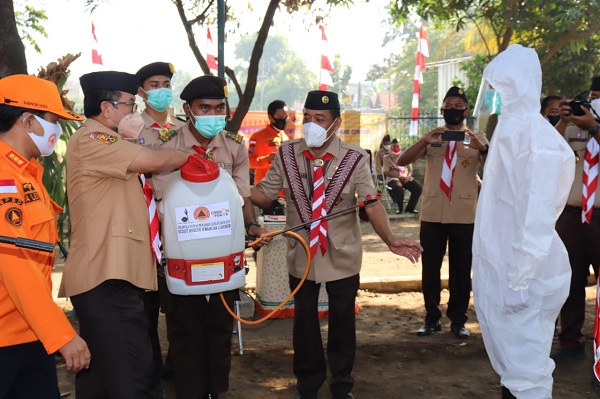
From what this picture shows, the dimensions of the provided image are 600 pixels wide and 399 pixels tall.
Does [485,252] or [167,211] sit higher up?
[167,211]

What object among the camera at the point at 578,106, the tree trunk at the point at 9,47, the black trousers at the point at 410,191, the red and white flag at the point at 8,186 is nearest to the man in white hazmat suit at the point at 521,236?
the camera at the point at 578,106

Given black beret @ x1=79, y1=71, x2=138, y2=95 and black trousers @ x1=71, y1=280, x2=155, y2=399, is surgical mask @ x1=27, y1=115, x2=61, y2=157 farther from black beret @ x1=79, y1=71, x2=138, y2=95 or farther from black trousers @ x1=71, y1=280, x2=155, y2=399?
black trousers @ x1=71, y1=280, x2=155, y2=399

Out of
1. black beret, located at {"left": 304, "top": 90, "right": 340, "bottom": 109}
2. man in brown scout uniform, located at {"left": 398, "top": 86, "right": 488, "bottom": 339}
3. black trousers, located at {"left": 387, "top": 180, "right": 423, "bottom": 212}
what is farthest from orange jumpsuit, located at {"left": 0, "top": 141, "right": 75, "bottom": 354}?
black trousers, located at {"left": 387, "top": 180, "right": 423, "bottom": 212}

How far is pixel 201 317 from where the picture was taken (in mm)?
4430

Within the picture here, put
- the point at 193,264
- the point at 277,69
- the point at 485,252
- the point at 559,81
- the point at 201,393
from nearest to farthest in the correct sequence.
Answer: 1. the point at 193,264
2. the point at 485,252
3. the point at 201,393
4. the point at 559,81
5. the point at 277,69

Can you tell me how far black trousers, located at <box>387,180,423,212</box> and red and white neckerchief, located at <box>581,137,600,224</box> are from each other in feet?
31.1

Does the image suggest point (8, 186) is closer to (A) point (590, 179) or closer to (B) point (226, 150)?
(B) point (226, 150)

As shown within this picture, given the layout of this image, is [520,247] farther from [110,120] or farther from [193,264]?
[110,120]

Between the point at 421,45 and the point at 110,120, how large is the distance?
878 inches

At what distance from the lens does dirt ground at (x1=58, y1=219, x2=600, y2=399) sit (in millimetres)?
5004

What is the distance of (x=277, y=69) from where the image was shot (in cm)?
11638

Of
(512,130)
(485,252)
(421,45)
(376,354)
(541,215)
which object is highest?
(421,45)

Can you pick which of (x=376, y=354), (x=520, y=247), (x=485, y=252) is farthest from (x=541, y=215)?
(x=376, y=354)

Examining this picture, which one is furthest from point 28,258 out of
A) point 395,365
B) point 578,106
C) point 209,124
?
point 578,106
